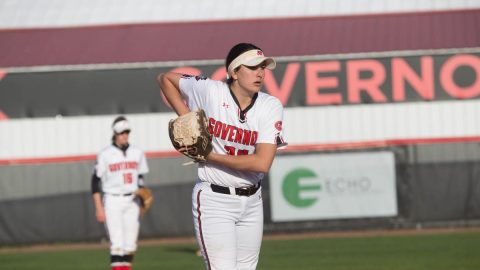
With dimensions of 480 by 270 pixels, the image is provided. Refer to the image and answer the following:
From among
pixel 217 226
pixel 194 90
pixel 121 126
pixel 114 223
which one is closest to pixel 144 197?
pixel 114 223

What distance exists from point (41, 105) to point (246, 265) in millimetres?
18613

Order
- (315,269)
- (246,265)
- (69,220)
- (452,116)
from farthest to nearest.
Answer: (452,116)
(69,220)
(315,269)
(246,265)

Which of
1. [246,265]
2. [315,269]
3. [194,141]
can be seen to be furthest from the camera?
[315,269]

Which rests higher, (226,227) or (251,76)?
(251,76)

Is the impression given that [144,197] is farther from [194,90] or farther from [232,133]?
[232,133]

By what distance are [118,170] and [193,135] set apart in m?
6.46

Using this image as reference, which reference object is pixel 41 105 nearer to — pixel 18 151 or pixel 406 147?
pixel 18 151

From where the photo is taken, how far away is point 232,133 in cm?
694

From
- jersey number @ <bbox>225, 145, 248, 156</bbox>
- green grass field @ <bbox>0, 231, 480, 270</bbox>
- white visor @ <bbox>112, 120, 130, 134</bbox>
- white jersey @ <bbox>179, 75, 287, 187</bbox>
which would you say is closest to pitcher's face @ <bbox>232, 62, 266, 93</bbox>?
white jersey @ <bbox>179, 75, 287, 187</bbox>

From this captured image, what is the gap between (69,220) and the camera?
64.1 feet

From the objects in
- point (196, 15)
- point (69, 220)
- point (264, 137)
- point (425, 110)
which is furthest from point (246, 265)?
point (196, 15)

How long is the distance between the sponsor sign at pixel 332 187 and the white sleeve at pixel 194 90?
12498 mm

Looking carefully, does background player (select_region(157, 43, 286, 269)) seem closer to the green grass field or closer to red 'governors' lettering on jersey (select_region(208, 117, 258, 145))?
red 'governors' lettering on jersey (select_region(208, 117, 258, 145))

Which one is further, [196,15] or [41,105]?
[196,15]
